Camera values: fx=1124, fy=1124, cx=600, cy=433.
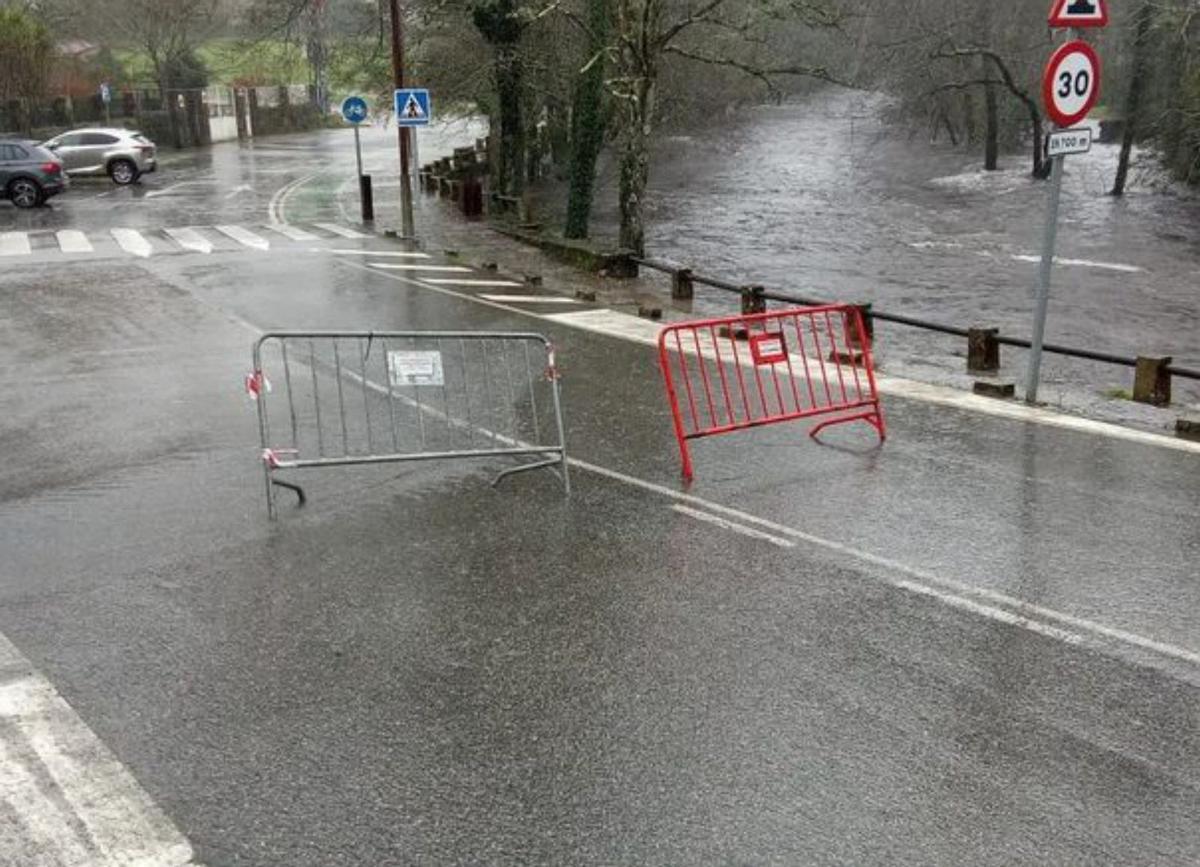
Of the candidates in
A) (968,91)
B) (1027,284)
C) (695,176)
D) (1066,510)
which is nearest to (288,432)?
(1066,510)

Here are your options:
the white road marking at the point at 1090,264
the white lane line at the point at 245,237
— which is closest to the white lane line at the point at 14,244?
the white lane line at the point at 245,237

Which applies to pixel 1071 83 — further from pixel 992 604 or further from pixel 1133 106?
pixel 1133 106

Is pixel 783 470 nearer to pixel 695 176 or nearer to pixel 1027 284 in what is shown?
pixel 1027 284

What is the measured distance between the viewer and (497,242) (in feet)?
81.5

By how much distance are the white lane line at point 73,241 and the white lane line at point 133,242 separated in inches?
24.1

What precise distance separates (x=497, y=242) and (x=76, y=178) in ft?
65.7

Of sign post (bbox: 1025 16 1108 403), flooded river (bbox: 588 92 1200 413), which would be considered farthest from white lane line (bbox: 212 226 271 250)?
sign post (bbox: 1025 16 1108 403)

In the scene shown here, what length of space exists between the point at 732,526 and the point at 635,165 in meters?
15.4

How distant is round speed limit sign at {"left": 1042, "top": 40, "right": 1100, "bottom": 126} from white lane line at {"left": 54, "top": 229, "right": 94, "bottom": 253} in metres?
18.3

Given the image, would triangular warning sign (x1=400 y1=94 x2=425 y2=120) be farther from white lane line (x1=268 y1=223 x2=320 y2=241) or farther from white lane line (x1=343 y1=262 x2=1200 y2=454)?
white lane line (x1=343 y1=262 x2=1200 y2=454)

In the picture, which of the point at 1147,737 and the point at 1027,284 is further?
the point at 1027,284

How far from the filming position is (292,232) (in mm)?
25203

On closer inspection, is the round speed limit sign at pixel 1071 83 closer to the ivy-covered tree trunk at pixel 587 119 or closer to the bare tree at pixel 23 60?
the ivy-covered tree trunk at pixel 587 119

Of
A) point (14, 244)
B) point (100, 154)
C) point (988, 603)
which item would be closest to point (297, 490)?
point (988, 603)
